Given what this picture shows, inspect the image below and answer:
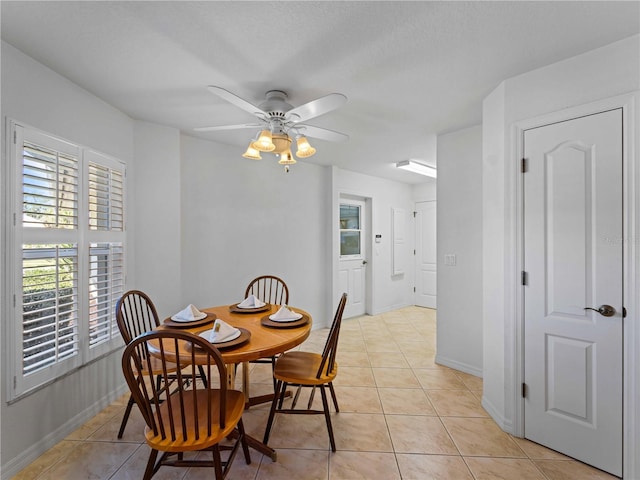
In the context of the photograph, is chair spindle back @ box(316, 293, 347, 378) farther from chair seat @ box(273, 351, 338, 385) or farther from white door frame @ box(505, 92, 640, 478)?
white door frame @ box(505, 92, 640, 478)

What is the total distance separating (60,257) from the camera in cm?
199

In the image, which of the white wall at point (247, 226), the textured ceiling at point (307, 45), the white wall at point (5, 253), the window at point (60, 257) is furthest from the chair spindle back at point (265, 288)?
the textured ceiling at point (307, 45)

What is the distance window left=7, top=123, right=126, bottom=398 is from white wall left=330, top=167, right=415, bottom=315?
2.89 metres

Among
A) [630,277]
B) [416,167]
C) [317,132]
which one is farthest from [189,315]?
[416,167]

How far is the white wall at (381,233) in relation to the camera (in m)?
4.66

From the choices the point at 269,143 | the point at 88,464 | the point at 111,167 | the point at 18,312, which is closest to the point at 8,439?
the point at 88,464

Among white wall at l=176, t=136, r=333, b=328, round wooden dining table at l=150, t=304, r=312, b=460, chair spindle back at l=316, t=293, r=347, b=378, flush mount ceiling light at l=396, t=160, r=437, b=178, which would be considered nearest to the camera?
round wooden dining table at l=150, t=304, r=312, b=460

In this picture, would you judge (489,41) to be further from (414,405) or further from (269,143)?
(414,405)

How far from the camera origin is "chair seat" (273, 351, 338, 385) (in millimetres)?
1944

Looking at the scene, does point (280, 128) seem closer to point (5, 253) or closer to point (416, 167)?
point (5, 253)

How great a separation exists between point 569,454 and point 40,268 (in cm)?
353

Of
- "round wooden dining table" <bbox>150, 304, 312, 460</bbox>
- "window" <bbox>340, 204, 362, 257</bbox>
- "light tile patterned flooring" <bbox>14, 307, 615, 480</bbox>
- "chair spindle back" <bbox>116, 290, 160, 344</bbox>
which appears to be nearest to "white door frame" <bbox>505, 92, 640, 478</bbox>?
"light tile patterned flooring" <bbox>14, 307, 615, 480</bbox>

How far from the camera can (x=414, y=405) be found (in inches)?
95.5

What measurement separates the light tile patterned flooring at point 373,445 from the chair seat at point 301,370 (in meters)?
0.43
